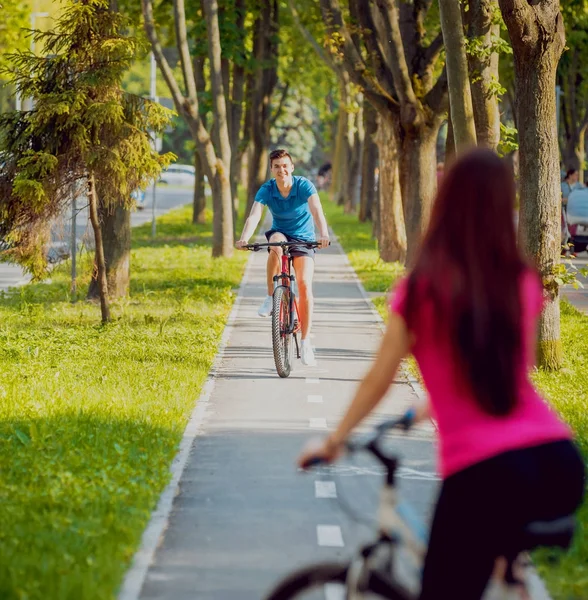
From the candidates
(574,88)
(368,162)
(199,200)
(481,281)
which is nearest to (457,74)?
(481,281)

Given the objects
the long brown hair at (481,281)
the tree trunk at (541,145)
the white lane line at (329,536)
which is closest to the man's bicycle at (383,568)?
the long brown hair at (481,281)

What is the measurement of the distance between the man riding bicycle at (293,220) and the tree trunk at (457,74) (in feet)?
8.70

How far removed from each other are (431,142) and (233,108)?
11.5 metres

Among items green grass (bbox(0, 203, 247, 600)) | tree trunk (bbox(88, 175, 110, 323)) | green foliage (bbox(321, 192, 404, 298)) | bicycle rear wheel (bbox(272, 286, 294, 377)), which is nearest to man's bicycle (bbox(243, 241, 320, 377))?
bicycle rear wheel (bbox(272, 286, 294, 377))

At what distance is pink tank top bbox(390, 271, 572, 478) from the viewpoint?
3.28m

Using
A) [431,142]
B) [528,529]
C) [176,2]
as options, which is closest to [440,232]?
[528,529]

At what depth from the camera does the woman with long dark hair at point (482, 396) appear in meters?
3.22

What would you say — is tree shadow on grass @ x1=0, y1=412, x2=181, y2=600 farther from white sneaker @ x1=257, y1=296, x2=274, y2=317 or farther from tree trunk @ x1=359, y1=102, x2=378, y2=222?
tree trunk @ x1=359, y1=102, x2=378, y2=222

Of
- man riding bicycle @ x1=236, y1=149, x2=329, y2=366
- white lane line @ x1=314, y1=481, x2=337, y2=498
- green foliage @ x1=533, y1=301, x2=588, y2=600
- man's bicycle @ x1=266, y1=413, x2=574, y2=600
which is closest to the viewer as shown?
man's bicycle @ x1=266, y1=413, x2=574, y2=600

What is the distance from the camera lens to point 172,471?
294 inches

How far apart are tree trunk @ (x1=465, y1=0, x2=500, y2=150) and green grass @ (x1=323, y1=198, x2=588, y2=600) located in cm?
238

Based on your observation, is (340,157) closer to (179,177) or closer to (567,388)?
(179,177)

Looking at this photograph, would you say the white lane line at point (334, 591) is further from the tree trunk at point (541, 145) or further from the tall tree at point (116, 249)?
the tall tree at point (116, 249)

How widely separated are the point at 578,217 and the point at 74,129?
48.5ft
